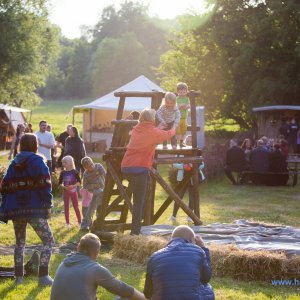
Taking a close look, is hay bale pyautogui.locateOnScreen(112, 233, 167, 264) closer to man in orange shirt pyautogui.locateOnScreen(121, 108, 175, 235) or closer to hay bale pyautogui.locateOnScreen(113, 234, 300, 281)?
hay bale pyautogui.locateOnScreen(113, 234, 300, 281)

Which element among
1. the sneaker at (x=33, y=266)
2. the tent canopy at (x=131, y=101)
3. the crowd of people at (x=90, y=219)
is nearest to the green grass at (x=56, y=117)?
the tent canopy at (x=131, y=101)

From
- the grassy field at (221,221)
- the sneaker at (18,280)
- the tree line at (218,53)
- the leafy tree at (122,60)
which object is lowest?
the grassy field at (221,221)

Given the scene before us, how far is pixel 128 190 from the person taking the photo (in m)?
12.0

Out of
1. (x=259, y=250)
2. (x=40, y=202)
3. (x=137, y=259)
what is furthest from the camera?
(x=137, y=259)

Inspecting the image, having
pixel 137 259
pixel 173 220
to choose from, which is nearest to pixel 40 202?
pixel 137 259

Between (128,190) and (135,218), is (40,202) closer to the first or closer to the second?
(135,218)

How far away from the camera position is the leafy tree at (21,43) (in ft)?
139

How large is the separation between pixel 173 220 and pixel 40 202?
20.5ft

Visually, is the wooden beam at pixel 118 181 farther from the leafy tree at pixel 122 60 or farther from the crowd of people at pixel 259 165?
the leafy tree at pixel 122 60

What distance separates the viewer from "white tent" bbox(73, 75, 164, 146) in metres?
30.6

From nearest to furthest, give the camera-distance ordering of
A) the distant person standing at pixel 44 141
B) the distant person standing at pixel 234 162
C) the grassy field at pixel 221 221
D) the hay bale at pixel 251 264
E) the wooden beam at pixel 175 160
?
1. the grassy field at pixel 221 221
2. the hay bale at pixel 251 264
3. the wooden beam at pixel 175 160
4. the distant person standing at pixel 44 141
5. the distant person standing at pixel 234 162

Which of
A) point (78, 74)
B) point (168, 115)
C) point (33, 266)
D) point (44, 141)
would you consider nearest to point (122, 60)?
point (78, 74)

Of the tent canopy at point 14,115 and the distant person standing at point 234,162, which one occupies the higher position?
the tent canopy at point 14,115

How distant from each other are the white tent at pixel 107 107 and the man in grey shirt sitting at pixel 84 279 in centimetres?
1956
